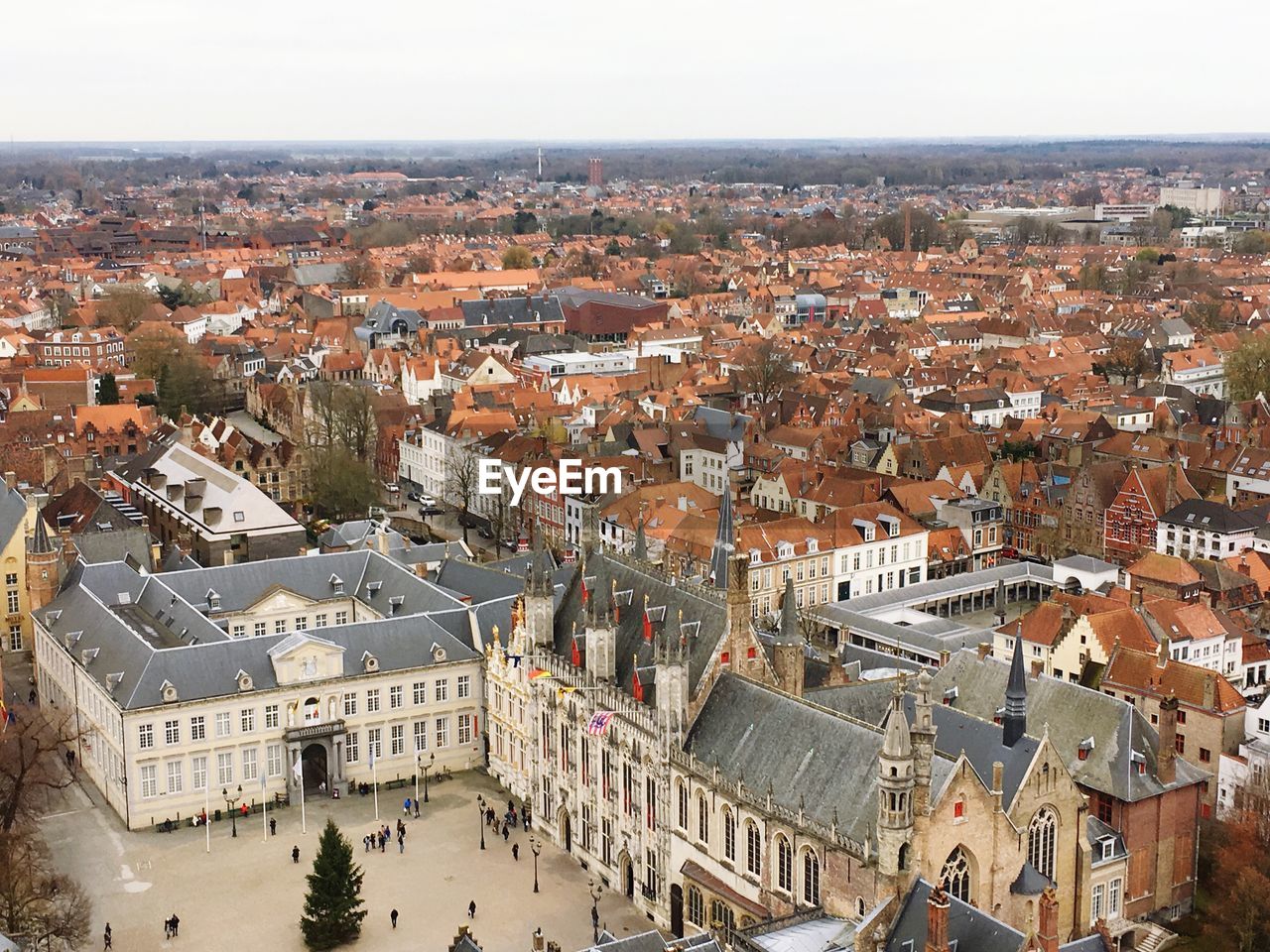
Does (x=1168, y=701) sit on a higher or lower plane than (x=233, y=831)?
higher

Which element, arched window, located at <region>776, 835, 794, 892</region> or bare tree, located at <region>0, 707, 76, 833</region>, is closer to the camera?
arched window, located at <region>776, 835, 794, 892</region>

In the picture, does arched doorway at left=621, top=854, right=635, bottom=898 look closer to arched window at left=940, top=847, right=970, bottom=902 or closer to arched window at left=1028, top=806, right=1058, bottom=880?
→ arched window at left=940, top=847, right=970, bottom=902

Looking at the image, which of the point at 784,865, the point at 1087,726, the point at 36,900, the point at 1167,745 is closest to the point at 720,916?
the point at 784,865

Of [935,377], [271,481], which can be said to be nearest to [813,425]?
[935,377]

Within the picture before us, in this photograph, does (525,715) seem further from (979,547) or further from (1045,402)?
(1045,402)

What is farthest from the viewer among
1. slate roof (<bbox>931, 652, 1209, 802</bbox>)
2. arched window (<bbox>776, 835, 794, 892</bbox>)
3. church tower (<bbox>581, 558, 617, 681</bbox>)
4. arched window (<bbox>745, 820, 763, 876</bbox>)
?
church tower (<bbox>581, 558, 617, 681</bbox>)

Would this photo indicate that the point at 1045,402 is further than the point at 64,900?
Yes

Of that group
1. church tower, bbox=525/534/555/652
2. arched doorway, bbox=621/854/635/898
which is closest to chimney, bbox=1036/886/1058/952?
arched doorway, bbox=621/854/635/898
